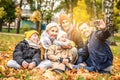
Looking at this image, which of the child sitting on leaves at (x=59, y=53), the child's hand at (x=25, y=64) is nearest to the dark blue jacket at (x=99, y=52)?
the child sitting on leaves at (x=59, y=53)

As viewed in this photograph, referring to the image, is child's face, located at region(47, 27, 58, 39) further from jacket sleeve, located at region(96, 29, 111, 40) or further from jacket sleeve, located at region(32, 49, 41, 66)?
jacket sleeve, located at region(96, 29, 111, 40)

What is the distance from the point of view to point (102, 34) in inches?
283

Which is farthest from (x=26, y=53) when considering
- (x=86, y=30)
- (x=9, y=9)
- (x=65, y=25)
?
(x=9, y=9)

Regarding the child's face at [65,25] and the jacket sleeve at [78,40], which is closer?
the child's face at [65,25]

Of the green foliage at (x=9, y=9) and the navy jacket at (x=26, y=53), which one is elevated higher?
the navy jacket at (x=26, y=53)

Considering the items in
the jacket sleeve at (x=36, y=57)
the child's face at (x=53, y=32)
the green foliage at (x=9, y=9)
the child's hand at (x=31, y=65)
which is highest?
the child's face at (x=53, y=32)

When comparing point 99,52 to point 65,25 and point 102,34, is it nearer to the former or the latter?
point 102,34

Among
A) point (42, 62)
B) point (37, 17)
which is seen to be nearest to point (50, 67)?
point (42, 62)

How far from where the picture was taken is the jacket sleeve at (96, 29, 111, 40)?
708 cm

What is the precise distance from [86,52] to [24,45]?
131cm

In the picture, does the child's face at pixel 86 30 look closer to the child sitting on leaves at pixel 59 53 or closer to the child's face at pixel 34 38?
the child sitting on leaves at pixel 59 53

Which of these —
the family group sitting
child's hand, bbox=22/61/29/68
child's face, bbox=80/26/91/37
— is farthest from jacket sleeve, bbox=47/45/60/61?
child's face, bbox=80/26/91/37

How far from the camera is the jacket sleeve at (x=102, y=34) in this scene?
7084 millimetres

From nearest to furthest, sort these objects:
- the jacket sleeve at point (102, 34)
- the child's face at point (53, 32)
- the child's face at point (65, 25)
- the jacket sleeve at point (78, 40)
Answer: the jacket sleeve at point (102, 34), the child's face at point (53, 32), the child's face at point (65, 25), the jacket sleeve at point (78, 40)
